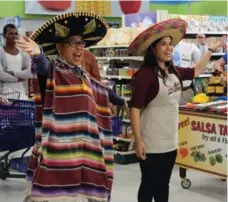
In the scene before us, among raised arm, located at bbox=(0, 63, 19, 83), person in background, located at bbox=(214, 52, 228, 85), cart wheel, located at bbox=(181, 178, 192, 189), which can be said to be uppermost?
person in background, located at bbox=(214, 52, 228, 85)

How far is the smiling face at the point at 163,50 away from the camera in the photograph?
293cm

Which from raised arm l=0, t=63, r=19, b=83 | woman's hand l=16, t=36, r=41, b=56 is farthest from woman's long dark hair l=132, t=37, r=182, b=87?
raised arm l=0, t=63, r=19, b=83

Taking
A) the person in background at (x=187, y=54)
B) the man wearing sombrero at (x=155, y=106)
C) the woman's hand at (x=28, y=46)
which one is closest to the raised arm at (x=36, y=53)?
the woman's hand at (x=28, y=46)

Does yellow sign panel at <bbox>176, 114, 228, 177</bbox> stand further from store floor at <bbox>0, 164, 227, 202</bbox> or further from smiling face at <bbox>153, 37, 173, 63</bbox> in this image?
smiling face at <bbox>153, 37, 173, 63</bbox>

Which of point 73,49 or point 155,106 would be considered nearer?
point 73,49

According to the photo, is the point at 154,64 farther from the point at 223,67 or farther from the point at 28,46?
the point at 223,67

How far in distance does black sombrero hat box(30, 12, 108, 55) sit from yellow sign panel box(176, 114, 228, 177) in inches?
69.8

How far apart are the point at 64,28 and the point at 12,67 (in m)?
2.72

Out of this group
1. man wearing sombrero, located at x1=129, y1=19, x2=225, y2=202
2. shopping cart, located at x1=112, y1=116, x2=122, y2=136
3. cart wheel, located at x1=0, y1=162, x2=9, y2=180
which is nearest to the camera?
man wearing sombrero, located at x1=129, y1=19, x2=225, y2=202

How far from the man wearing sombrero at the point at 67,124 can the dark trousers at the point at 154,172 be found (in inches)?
17.9

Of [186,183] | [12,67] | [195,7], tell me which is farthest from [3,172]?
[195,7]

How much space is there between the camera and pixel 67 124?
2430mm

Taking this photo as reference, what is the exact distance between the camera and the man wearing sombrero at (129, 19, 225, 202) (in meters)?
2.86

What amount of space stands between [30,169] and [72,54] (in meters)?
0.73
